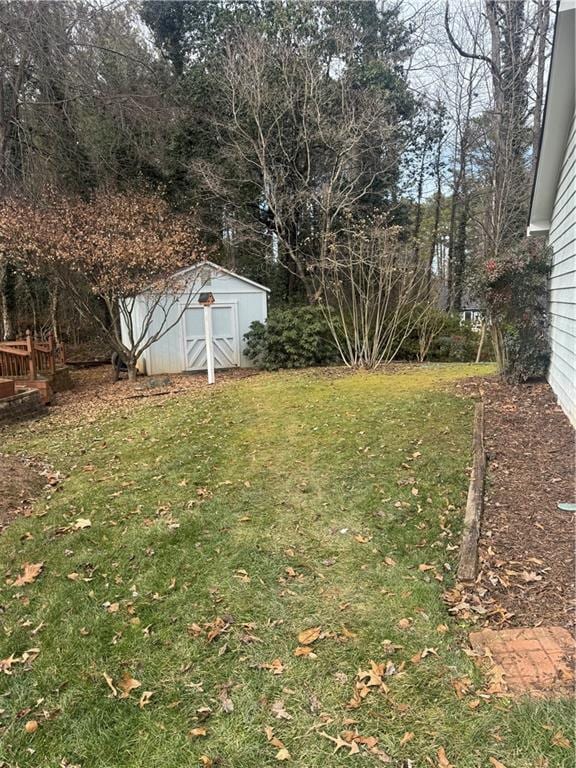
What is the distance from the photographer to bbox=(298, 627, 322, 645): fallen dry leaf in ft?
8.80

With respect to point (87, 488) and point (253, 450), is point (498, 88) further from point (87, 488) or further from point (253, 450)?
point (87, 488)

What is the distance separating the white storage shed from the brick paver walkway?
408 inches

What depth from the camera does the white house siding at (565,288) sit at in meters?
5.48

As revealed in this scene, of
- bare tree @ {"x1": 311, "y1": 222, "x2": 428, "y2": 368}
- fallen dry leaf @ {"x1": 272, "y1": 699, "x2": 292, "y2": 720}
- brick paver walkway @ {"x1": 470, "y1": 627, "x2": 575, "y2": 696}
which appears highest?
bare tree @ {"x1": 311, "y1": 222, "x2": 428, "y2": 368}

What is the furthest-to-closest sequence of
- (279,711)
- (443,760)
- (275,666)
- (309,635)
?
(309,635) < (275,666) < (279,711) < (443,760)

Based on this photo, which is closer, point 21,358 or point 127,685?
point 127,685

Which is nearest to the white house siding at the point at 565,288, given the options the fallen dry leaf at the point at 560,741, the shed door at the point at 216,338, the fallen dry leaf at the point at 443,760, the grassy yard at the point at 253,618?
the grassy yard at the point at 253,618

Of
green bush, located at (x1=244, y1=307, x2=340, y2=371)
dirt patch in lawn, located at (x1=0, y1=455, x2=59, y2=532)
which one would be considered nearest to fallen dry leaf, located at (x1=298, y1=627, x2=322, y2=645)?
dirt patch in lawn, located at (x1=0, y1=455, x2=59, y2=532)

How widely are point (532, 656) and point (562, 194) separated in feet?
19.5

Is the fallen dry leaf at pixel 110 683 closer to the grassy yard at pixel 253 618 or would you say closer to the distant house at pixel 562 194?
the grassy yard at pixel 253 618

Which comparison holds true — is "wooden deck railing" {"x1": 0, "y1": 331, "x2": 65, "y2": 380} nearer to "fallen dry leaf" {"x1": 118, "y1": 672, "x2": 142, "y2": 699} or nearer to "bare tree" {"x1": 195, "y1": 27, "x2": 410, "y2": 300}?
"bare tree" {"x1": 195, "y1": 27, "x2": 410, "y2": 300}

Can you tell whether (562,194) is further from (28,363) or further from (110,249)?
(28,363)

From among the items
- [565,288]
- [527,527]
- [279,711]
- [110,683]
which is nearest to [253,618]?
[279,711]

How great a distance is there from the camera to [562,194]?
6461 millimetres
